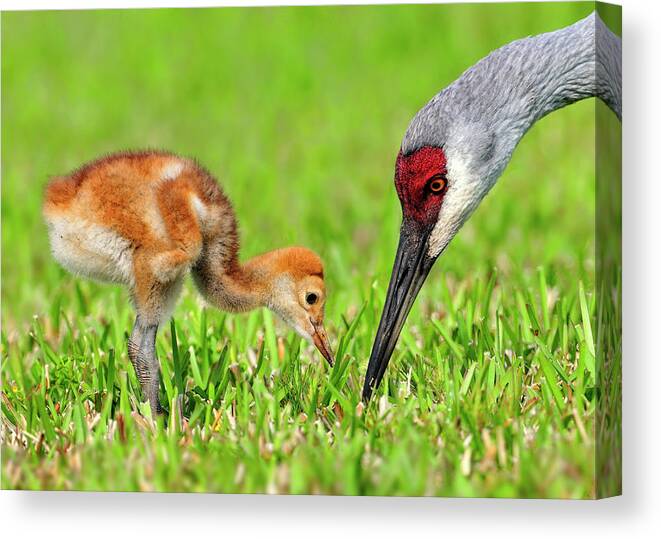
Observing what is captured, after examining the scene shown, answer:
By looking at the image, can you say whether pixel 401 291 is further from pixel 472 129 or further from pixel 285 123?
pixel 285 123

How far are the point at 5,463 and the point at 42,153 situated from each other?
10.5 feet

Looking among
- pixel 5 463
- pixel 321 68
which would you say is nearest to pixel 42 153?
pixel 321 68

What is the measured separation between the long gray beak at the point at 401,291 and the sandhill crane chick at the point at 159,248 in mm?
213

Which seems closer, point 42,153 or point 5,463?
point 5,463

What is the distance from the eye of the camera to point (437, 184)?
5379mm

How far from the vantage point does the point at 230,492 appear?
5117 millimetres

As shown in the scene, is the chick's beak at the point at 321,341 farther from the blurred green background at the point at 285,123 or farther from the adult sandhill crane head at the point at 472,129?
the blurred green background at the point at 285,123

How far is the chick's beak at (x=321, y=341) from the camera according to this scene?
560 centimetres

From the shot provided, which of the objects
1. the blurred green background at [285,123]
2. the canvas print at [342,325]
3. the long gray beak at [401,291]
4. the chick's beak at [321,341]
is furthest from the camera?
the blurred green background at [285,123]

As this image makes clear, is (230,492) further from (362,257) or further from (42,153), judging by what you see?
(42,153)

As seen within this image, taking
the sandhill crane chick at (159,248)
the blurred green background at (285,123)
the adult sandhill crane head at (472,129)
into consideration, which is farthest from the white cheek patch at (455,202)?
the blurred green background at (285,123)

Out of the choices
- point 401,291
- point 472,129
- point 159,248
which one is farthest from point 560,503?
point 159,248

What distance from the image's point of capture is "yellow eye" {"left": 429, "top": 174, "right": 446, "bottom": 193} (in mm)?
5359

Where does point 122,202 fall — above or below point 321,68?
below
